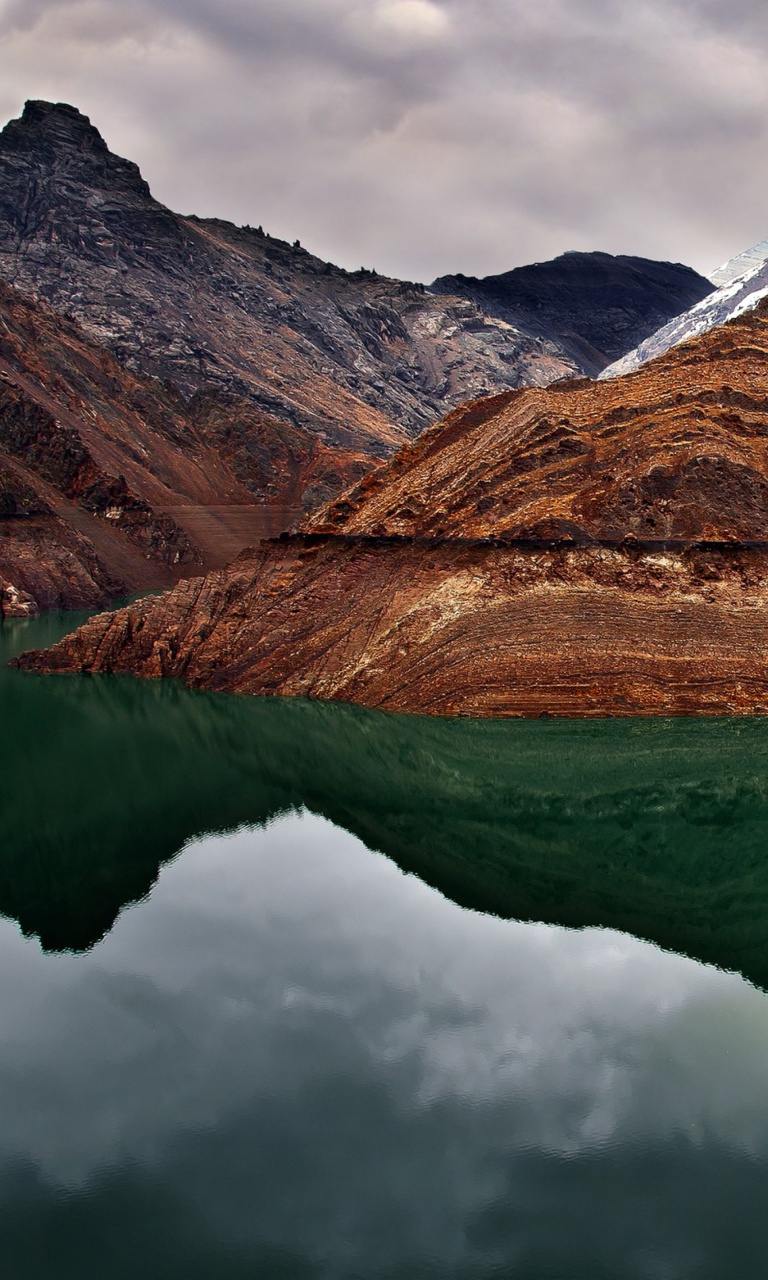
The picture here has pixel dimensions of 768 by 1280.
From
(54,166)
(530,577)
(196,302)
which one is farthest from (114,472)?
(54,166)

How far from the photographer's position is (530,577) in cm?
3891

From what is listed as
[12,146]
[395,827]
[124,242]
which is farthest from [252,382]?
[395,827]

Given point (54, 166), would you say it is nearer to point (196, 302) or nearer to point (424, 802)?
point (196, 302)

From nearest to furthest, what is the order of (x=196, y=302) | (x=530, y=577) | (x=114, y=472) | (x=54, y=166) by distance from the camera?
1. (x=530, y=577)
2. (x=114, y=472)
3. (x=196, y=302)
4. (x=54, y=166)

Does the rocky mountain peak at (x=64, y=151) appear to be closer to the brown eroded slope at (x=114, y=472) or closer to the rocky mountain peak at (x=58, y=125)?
the rocky mountain peak at (x=58, y=125)

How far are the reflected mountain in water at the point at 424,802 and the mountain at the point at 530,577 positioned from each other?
64.5 inches

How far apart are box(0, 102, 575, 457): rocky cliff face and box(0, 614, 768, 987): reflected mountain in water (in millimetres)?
101000

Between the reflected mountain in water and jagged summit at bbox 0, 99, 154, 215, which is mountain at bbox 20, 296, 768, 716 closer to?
the reflected mountain in water

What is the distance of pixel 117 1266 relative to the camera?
Answer: 1031cm

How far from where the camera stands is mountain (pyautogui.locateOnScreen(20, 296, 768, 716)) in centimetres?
3719

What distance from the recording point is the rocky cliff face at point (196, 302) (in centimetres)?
14725

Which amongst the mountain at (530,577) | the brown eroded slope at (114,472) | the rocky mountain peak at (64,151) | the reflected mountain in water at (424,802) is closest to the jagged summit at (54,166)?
the rocky mountain peak at (64,151)

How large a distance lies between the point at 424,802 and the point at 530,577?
13182mm

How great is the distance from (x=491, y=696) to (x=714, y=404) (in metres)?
16.1
